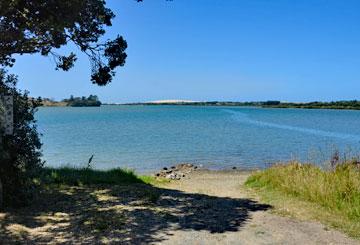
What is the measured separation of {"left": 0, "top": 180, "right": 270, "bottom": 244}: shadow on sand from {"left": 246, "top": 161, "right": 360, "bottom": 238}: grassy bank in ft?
3.24

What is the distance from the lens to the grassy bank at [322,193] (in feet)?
29.8

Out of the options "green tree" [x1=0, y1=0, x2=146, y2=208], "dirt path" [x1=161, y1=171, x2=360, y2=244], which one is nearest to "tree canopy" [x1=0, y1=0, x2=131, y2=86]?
"green tree" [x1=0, y1=0, x2=146, y2=208]

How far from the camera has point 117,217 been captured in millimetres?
8891

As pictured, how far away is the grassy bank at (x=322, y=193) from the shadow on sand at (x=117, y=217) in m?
0.99

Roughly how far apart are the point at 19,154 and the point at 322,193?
21.9 ft

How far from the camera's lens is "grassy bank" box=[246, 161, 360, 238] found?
9.08 meters

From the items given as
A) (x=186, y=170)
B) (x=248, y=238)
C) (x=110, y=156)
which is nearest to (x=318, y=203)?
(x=248, y=238)

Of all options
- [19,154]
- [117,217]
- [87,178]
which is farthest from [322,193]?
[87,178]

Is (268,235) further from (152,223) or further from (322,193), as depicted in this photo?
(322,193)

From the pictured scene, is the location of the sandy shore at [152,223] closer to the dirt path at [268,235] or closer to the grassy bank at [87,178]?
the dirt path at [268,235]

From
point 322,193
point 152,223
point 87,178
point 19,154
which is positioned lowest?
point 87,178

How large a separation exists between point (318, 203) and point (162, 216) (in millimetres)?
3672

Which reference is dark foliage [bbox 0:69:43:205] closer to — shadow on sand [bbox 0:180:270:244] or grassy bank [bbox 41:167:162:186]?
shadow on sand [bbox 0:180:270:244]

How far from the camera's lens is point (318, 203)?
1032 cm
